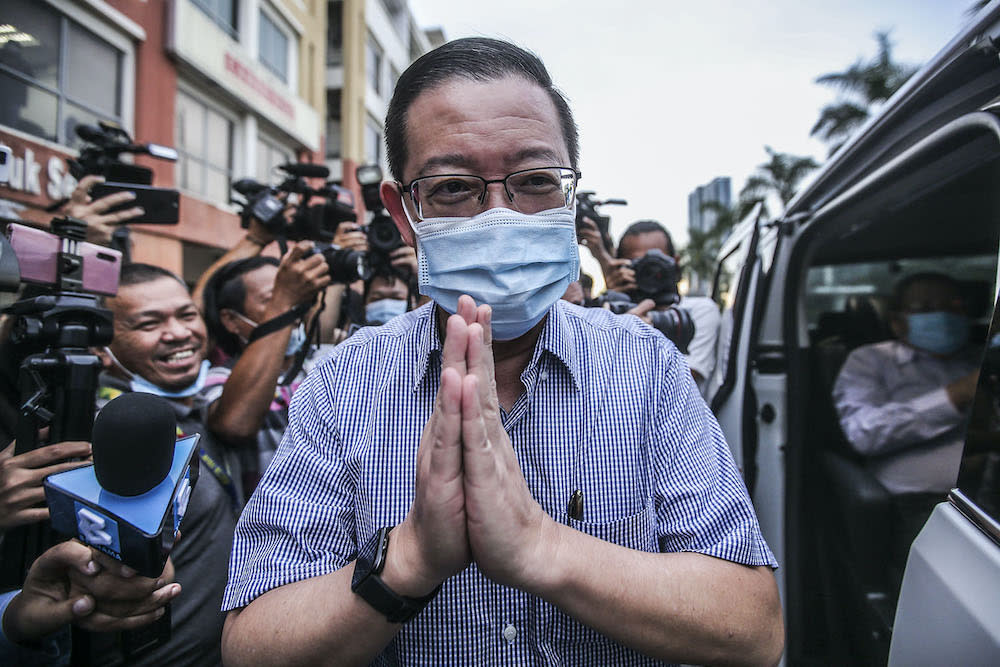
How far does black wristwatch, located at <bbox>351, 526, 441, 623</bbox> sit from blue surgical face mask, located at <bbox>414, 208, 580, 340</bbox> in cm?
52

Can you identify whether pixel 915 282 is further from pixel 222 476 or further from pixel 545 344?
pixel 222 476

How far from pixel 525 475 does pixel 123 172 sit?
7.80ft

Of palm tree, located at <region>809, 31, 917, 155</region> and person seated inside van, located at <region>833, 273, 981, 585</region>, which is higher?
palm tree, located at <region>809, 31, 917, 155</region>

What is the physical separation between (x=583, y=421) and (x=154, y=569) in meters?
0.84

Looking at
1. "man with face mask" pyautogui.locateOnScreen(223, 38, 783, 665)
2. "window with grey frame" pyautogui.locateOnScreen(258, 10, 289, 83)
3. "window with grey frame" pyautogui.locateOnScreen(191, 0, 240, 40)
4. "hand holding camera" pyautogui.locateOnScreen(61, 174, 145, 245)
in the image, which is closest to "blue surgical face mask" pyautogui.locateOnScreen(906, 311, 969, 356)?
"man with face mask" pyautogui.locateOnScreen(223, 38, 783, 665)

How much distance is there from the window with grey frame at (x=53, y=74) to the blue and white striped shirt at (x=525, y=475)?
7737 millimetres

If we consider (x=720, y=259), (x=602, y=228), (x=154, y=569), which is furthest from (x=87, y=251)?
(x=720, y=259)

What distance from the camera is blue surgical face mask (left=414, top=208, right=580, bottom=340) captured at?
50.9 inches

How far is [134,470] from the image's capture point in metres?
1.10

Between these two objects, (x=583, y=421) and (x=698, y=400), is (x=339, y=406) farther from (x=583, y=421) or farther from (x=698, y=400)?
(x=698, y=400)

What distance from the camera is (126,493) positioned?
3.62ft

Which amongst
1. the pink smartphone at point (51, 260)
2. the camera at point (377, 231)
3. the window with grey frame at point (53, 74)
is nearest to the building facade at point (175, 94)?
the window with grey frame at point (53, 74)

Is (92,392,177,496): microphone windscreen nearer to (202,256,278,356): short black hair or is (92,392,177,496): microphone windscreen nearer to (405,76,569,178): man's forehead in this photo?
(405,76,569,178): man's forehead

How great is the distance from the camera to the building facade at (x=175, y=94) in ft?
23.2
